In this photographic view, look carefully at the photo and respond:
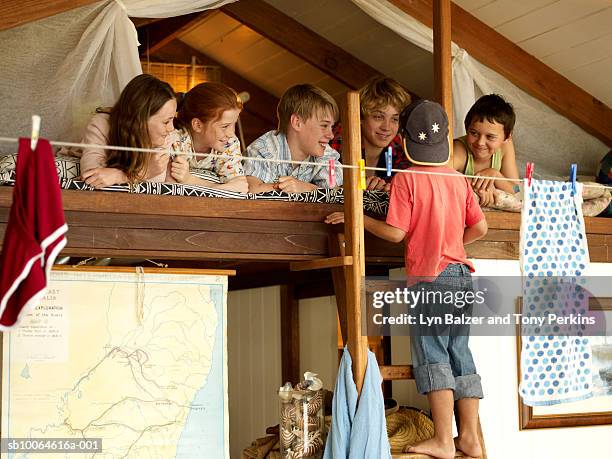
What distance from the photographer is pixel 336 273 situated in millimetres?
3643

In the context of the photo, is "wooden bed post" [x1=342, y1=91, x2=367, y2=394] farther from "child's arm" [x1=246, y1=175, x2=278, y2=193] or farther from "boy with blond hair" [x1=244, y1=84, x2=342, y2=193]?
"boy with blond hair" [x1=244, y1=84, x2=342, y2=193]

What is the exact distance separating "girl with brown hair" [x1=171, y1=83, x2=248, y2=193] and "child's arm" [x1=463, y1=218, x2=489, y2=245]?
36.8 inches

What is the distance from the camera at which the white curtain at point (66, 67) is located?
12.6 ft

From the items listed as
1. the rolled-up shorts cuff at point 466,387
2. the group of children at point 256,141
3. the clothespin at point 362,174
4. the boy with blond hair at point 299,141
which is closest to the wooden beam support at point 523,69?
the group of children at point 256,141

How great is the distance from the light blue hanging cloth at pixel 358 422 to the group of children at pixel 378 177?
0.83 ft

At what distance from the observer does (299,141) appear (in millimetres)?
4078

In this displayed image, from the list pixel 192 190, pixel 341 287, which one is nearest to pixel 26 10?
pixel 192 190

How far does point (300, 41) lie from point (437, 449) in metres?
3.05

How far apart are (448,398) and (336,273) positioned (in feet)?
2.13

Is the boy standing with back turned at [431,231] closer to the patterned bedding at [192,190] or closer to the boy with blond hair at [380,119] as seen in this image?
the patterned bedding at [192,190]

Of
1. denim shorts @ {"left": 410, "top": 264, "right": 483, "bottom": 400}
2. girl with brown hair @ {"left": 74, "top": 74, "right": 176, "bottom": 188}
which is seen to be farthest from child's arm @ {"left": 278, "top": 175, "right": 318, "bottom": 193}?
denim shorts @ {"left": 410, "top": 264, "right": 483, "bottom": 400}

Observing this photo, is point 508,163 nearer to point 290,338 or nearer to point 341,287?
point 341,287

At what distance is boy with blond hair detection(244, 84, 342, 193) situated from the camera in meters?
4.02

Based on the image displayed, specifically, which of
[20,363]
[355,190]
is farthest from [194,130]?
[20,363]
